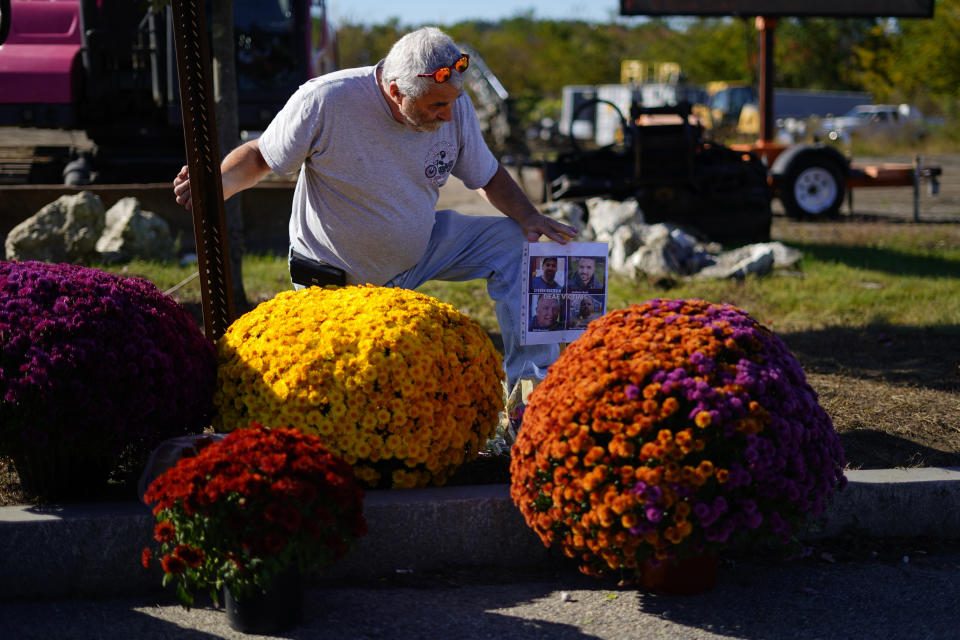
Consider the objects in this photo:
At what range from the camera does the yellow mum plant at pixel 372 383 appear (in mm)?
3398

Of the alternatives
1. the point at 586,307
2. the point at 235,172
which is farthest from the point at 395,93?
the point at 586,307

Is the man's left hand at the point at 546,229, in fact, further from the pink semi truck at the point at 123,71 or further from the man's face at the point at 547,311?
the pink semi truck at the point at 123,71

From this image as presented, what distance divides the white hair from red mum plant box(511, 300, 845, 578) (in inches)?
47.2

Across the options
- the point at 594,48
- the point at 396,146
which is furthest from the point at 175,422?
the point at 594,48

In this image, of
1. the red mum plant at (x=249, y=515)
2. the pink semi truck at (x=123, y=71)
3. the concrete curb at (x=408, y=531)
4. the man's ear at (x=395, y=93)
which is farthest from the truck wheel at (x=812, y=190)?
the red mum plant at (x=249, y=515)

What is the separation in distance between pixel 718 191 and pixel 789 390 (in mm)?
8290

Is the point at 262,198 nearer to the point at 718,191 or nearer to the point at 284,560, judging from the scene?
the point at 718,191

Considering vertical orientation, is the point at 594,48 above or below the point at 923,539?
above

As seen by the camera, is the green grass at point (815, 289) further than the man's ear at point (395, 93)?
Yes

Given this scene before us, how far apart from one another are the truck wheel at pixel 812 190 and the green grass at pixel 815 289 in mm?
2368

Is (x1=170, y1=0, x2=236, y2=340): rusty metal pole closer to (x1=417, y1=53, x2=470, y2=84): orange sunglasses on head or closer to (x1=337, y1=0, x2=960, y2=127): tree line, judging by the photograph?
(x1=417, y1=53, x2=470, y2=84): orange sunglasses on head

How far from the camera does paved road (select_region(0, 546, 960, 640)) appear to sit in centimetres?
292

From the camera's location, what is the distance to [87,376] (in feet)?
10.3

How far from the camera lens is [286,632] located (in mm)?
2891
